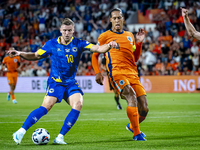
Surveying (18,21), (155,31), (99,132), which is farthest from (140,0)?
(99,132)

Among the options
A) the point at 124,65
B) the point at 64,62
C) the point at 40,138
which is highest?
the point at 64,62

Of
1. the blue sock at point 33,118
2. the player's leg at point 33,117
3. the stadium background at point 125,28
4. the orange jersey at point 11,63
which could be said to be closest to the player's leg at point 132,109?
the player's leg at point 33,117

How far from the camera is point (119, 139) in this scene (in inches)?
249

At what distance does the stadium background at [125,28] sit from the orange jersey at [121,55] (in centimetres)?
1425

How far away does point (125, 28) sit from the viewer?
25.2 metres

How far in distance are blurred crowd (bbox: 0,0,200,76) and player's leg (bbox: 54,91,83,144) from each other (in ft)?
50.7

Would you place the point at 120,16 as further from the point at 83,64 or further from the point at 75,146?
the point at 83,64

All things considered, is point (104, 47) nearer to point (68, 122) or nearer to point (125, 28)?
point (68, 122)

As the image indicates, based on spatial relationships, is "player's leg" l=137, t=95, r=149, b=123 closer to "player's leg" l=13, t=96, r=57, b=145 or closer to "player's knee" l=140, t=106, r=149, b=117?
"player's knee" l=140, t=106, r=149, b=117

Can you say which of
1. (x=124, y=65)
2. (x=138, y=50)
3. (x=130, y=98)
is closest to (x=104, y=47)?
(x=124, y=65)

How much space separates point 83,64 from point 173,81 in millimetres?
6207

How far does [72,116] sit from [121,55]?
1597 mm

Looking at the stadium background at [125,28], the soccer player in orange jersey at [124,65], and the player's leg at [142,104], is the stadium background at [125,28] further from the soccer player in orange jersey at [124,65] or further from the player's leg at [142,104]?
the player's leg at [142,104]

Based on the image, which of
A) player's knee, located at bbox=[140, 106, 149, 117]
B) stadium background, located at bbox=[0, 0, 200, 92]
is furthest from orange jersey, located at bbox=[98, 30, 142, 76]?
stadium background, located at bbox=[0, 0, 200, 92]
